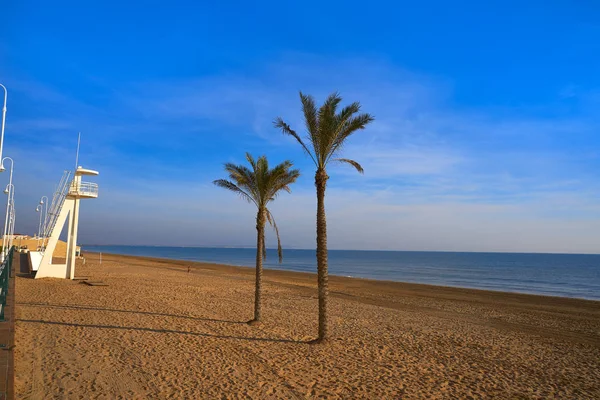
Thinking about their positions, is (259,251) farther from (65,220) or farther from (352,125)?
(65,220)

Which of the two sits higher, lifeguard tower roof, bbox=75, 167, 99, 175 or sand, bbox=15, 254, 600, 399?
lifeguard tower roof, bbox=75, 167, 99, 175

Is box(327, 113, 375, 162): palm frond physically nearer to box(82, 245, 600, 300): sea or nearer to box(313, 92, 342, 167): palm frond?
box(313, 92, 342, 167): palm frond

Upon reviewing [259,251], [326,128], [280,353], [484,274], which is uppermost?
[326,128]

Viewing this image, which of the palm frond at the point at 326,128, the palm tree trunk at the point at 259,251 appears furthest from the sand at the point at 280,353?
the palm frond at the point at 326,128

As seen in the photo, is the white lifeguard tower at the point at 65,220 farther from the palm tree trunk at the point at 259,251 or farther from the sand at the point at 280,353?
the palm tree trunk at the point at 259,251

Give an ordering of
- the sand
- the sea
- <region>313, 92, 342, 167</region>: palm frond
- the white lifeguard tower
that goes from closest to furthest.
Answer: the sand
<region>313, 92, 342, 167</region>: palm frond
the white lifeguard tower
the sea

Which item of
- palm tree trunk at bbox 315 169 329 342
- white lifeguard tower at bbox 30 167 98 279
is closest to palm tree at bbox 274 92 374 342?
palm tree trunk at bbox 315 169 329 342

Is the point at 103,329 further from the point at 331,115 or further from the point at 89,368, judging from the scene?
the point at 331,115

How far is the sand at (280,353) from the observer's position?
7.18 meters

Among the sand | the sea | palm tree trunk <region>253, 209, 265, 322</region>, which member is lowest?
the sea

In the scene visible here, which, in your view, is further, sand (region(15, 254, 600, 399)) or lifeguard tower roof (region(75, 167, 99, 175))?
lifeguard tower roof (region(75, 167, 99, 175))

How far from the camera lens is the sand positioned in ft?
23.6

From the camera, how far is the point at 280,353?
9.53 meters

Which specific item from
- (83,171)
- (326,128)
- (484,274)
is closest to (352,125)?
(326,128)
